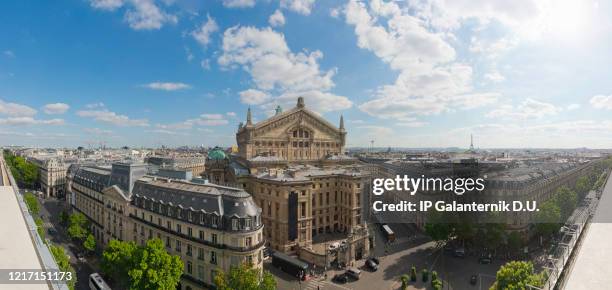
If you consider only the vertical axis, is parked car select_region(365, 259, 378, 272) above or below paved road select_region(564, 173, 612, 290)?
below

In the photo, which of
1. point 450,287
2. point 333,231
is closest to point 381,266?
point 450,287

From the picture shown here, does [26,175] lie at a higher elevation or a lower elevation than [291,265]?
higher

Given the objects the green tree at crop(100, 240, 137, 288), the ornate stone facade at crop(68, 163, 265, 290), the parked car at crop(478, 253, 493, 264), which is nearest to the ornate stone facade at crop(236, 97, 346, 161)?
the ornate stone facade at crop(68, 163, 265, 290)

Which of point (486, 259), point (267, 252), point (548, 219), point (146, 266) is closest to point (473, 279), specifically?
point (486, 259)

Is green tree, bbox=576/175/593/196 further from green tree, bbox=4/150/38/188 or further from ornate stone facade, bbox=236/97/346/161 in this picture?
green tree, bbox=4/150/38/188

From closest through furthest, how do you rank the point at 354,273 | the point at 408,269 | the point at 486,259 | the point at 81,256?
1. the point at 354,273
2. the point at 408,269
3. the point at 486,259
4. the point at 81,256

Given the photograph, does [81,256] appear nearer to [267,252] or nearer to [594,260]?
[267,252]
